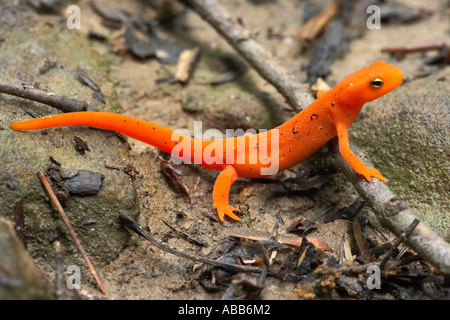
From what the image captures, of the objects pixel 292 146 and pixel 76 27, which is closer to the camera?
pixel 292 146

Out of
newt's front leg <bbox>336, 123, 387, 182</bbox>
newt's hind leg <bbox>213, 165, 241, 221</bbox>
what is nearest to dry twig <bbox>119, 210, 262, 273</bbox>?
newt's hind leg <bbox>213, 165, 241, 221</bbox>

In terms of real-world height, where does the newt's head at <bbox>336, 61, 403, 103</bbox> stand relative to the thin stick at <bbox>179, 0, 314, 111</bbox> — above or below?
below

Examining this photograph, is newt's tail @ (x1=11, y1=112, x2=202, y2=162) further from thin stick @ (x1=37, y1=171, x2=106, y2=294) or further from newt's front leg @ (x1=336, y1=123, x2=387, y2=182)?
newt's front leg @ (x1=336, y1=123, x2=387, y2=182)

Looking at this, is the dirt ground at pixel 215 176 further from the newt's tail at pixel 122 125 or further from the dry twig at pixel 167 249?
the newt's tail at pixel 122 125

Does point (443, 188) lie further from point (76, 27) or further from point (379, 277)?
point (76, 27)

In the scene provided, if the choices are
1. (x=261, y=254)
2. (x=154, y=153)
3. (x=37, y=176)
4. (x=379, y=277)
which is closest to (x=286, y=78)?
(x=154, y=153)

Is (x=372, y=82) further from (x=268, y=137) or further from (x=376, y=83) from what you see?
(x=268, y=137)

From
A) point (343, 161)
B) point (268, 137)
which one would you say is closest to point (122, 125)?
point (268, 137)
